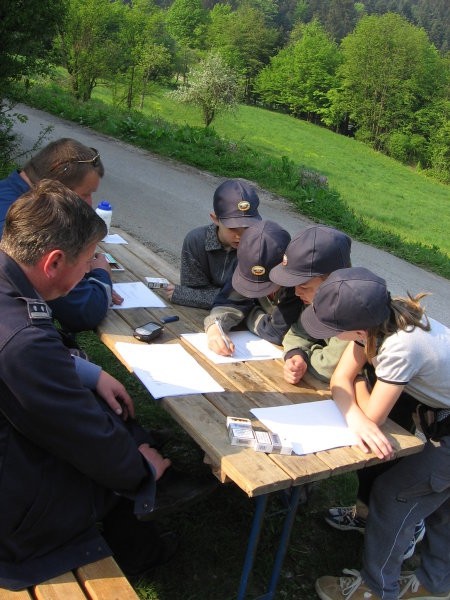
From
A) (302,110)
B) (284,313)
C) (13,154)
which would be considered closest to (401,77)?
(302,110)

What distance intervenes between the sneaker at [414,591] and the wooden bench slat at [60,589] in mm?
1612

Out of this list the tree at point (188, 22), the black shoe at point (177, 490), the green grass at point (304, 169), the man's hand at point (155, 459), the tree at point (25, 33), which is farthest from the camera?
the tree at point (188, 22)

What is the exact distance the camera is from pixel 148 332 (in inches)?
103

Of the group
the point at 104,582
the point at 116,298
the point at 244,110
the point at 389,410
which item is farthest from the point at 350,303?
the point at 244,110

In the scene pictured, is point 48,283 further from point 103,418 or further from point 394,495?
point 394,495

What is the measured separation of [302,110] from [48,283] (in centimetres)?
5380

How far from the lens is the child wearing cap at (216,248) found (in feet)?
10.3

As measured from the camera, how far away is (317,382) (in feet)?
8.36

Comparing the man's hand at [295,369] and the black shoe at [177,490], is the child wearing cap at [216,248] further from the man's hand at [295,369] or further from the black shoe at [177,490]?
the black shoe at [177,490]

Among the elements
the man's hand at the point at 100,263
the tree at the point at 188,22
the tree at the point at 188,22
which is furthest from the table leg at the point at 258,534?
the tree at the point at 188,22

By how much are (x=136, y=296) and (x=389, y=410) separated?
4.97 feet

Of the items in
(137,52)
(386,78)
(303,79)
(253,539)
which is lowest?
(303,79)

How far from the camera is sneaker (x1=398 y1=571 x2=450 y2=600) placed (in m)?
2.63

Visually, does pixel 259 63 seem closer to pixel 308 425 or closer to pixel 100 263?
pixel 100 263
